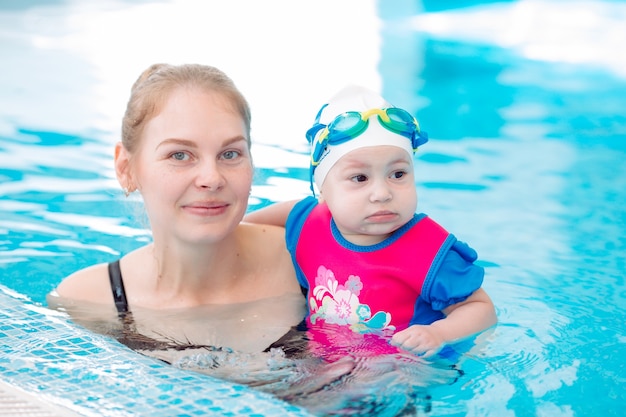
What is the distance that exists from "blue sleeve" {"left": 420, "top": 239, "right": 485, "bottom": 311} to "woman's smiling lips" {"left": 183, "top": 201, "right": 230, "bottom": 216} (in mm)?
846

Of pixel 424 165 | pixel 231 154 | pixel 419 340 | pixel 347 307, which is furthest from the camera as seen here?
pixel 424 165

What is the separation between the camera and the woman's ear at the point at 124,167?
12.8 feet

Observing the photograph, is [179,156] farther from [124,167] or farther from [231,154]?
[124,167]

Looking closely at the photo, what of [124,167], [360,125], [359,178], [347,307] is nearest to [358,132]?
[360,125]

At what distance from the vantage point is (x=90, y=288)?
13.5ft

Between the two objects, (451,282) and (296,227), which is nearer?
(451,282)

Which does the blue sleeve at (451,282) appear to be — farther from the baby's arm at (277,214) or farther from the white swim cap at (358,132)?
the baby's arm at (277,214)

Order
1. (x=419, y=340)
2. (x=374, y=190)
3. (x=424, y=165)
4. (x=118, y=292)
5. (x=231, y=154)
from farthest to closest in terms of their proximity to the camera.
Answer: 1. (x=424, y=165)
2. (x=118, y=292)
3. (x=231, y=154)
4. (x=374, y=190)
5. (x=419, y=340)

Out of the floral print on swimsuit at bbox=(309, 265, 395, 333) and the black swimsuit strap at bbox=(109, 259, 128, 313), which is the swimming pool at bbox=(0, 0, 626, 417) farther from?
the floral print on swimsuit at bbox=(309, 265, 395, 333)

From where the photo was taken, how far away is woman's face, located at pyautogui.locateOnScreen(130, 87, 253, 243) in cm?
364

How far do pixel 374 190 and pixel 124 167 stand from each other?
1.04 metres

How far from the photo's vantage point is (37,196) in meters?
6.42

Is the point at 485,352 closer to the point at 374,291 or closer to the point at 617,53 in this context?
the point at 374,291

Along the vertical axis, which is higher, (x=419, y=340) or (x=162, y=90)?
(x=162, y=90)
